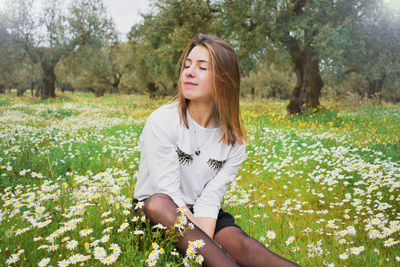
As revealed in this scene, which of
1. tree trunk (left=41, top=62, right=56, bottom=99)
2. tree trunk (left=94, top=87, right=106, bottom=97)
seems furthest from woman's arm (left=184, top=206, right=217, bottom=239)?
tree trunk (left=94, top=87, right=106, bottom=97)

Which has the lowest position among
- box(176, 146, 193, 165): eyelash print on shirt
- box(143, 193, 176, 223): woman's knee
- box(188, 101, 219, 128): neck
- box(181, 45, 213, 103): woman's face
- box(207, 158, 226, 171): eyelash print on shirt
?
box(143, 193, 176, 223): woman's knee

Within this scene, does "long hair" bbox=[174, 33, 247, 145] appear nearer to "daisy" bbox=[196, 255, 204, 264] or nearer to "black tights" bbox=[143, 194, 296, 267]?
"black tights" bbox=[143, 194, 296, 267]

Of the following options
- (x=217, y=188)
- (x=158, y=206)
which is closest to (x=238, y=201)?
(x=217, y=188)

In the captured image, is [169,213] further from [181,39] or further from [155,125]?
[181,39]

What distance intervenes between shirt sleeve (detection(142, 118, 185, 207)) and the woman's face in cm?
40

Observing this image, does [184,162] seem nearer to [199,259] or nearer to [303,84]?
[199,259]

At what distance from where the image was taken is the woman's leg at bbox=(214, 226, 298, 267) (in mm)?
2188

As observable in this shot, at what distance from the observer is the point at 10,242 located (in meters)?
2.33

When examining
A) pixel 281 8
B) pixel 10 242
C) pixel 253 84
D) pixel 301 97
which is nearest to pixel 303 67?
pixel 301 97

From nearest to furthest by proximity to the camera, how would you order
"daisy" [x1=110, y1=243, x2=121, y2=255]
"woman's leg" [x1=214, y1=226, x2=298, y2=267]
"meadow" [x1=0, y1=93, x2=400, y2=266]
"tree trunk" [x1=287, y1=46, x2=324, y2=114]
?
"daisy" [x1=110, y1=243, x2=121, y2=255] < "woman's leg" [x1=214, y1=226, x2=298, y2=267] < "meadow" [x1=0, y1=93, x2=400, y2=266] < "tree trunk" [x1=287, y1=46, x2=324, y2=114]

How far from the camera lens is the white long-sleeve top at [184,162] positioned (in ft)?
8.55

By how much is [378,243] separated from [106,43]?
1135 inches

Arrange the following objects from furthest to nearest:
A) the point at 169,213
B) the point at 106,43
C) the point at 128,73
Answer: the point at 128,73 → the point at 106,43 → the point at 169,213

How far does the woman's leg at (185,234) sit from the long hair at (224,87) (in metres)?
0.83
